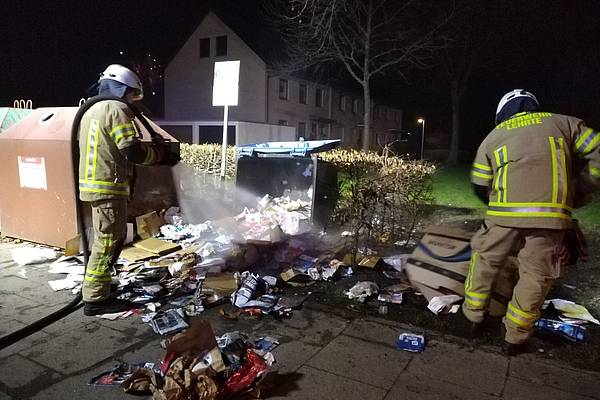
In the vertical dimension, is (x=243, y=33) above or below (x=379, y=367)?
above

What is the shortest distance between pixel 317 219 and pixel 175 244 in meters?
2.02

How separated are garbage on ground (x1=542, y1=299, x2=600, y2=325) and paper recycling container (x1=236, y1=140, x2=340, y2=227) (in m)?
3.30

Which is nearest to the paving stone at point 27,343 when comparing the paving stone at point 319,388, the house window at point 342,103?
the paving stone at point 319,388

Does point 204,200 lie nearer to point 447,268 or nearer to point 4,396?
point 447,268

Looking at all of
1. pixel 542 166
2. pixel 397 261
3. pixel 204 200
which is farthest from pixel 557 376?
pixel 204 200

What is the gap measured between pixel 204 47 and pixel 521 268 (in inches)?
1046

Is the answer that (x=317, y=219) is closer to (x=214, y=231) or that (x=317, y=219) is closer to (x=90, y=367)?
(x=214, y=231)

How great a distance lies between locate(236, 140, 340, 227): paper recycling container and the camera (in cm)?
632

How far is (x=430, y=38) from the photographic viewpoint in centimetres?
1820

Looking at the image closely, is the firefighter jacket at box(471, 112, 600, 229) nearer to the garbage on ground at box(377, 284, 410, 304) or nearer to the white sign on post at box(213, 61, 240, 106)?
the garbage on ground at box(377, 284, 410, 304)

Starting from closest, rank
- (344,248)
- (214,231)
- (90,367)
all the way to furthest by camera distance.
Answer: (90,367)
(344,248)
(214,231)

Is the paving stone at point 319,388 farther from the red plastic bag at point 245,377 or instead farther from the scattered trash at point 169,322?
the scattered trash at point 169,322

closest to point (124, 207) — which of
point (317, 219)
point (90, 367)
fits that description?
point (90, 367)

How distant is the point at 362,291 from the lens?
4051mm
